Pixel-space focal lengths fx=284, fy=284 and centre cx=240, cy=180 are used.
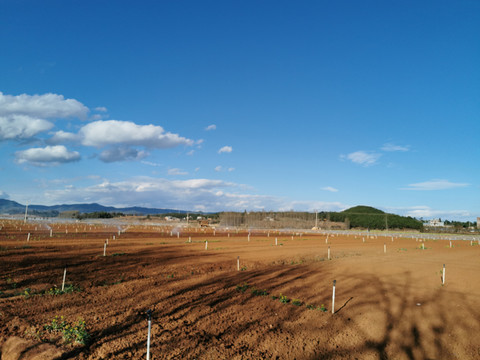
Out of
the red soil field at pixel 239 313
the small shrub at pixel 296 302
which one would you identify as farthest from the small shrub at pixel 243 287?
the small shrub at pixel 296 302

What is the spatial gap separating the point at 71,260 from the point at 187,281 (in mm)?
12900

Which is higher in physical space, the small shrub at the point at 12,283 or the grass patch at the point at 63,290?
the grass patch at the point at 63,290

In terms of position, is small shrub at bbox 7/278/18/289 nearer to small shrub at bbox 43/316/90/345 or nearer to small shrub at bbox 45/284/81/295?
small shrub at bbox 45/284/81/295

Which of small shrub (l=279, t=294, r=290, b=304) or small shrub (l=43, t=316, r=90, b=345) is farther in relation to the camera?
small shrub (l=279, t=294, r=290, b=304)

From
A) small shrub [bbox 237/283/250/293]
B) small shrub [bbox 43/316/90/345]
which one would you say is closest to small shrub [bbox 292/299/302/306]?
small shrub [bbox 237/283/250/293]

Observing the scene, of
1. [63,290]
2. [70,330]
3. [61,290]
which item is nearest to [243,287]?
[70,330]

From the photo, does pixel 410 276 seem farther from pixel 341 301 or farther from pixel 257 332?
pixel 257 332

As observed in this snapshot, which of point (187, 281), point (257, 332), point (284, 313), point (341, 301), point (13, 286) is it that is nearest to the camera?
point (257, 332)

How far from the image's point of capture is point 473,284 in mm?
18547

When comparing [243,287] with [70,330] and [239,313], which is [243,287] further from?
[70,330]

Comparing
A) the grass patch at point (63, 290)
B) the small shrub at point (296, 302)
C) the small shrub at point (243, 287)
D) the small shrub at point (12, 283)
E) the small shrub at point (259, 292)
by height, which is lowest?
the small shrub at point (12, 283)

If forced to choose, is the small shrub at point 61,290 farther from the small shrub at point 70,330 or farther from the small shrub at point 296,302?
the small shrub at point 296,302

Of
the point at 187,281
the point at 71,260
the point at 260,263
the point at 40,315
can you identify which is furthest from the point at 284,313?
the point at 71,260

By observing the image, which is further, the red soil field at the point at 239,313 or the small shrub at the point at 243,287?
the small shrub at the point at 243,287
